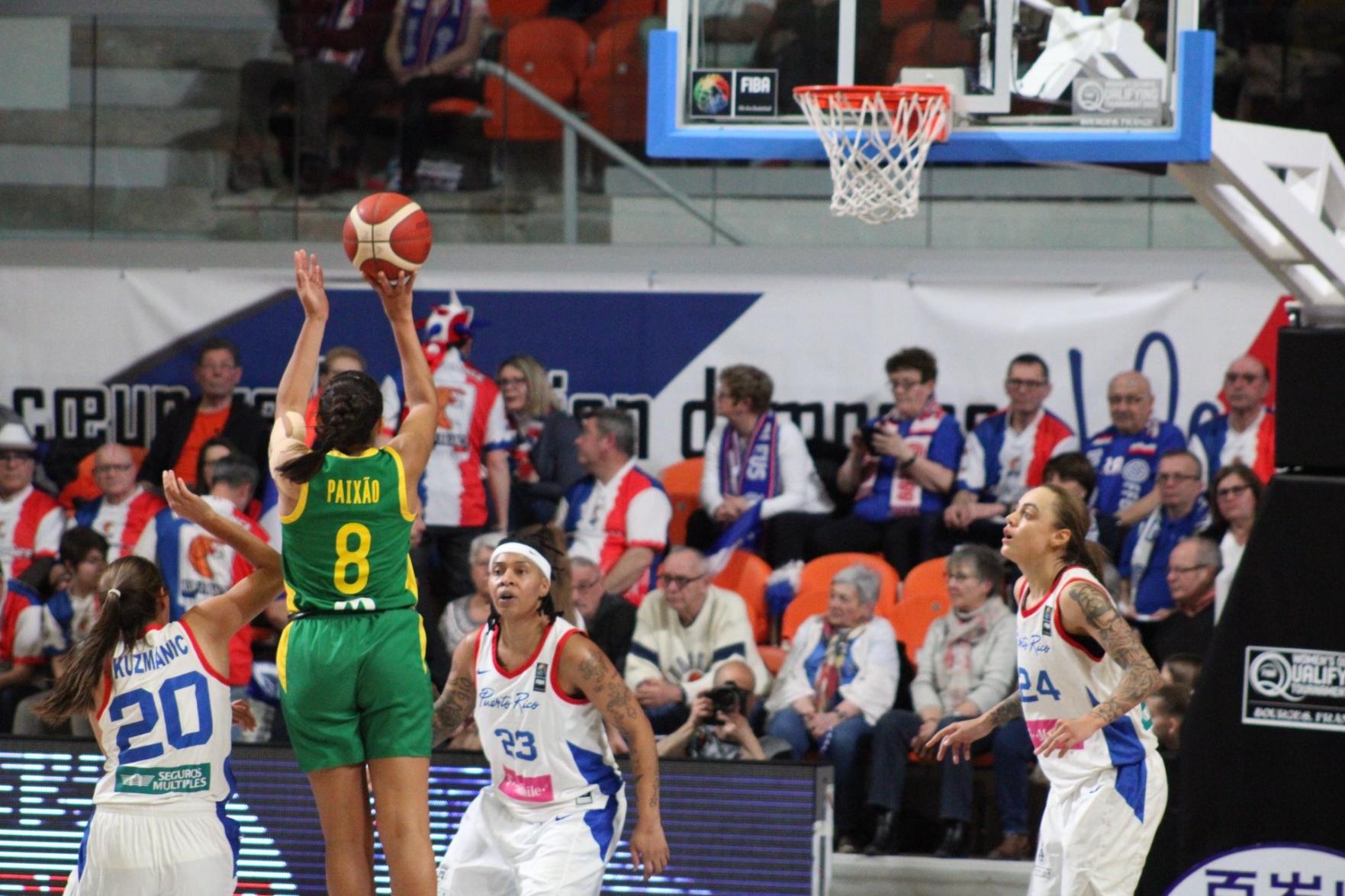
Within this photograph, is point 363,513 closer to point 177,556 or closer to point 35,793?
point 35,793

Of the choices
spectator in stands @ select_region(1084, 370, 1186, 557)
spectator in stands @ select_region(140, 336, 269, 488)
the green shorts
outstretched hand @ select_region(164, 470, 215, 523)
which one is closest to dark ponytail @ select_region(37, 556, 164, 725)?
outstretched hand @ select_region(164, 470, 215, 523)

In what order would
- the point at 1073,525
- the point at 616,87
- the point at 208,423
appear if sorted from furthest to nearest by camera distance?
the point at 616,87 → the point at 208,423 → the point at 1073,525

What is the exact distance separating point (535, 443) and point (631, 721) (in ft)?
14.3

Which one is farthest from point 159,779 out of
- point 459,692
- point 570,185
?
point 570,185

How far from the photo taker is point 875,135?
21.8 ft

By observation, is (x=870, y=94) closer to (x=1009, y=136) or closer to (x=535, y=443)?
(x=1009, y=136)

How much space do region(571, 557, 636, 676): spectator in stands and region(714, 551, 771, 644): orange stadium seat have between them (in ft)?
3.40

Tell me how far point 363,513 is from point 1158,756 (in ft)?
9.06

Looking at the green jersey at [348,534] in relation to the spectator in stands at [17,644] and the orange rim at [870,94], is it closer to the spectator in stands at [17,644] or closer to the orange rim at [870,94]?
the orange rim at [870,94]

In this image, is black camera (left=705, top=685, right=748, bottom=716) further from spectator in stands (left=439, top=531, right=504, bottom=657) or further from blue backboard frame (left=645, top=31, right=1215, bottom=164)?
blue backboard frame (left=645, top=31, right=1215, bottom=164)

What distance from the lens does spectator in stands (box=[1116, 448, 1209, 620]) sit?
877 centimetres

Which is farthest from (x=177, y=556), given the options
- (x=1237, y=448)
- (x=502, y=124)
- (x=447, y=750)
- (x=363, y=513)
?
(x=1237, y=448)

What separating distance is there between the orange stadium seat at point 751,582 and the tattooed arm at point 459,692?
3148mm

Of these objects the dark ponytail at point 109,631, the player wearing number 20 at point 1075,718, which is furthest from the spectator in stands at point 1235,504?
the dark ponytail at point 109,631
